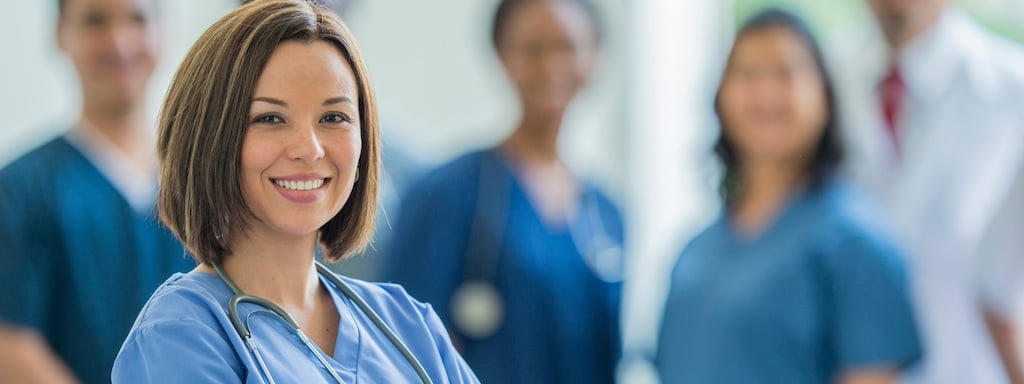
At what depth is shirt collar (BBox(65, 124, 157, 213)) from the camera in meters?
0.74

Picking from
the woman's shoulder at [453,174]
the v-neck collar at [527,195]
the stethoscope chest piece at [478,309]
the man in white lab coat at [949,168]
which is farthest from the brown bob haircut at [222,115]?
the man in white lab coat at [949,168]

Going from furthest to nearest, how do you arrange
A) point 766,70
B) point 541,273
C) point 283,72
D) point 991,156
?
point 991,156 < point 766,70 < point 541,273 < point 283,72

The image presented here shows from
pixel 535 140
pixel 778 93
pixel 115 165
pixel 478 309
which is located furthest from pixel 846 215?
pixel 115 165

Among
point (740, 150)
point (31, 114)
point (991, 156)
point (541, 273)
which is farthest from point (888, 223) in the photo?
point (31, 114)

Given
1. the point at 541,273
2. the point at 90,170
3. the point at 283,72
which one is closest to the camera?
the point at 283,72

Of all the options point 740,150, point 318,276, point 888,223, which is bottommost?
point 888,223

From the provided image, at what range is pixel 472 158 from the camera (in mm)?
1300

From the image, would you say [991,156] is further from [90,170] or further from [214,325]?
[214,325]

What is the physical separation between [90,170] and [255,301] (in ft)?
1.06

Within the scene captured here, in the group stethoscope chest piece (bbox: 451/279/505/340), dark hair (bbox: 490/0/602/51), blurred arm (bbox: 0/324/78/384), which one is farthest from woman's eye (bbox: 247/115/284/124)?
dark hair (bbox: 490/0/602/51)

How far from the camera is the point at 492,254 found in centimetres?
121

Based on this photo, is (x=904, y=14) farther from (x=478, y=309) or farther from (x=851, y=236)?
(x=478, y=309)

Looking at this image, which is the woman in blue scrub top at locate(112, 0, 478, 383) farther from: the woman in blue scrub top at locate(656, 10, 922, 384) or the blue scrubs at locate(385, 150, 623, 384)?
the woman in blue scrub top at locate(656, 10, 922, 384)

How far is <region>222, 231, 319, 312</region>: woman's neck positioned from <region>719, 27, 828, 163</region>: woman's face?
0.95 meters
